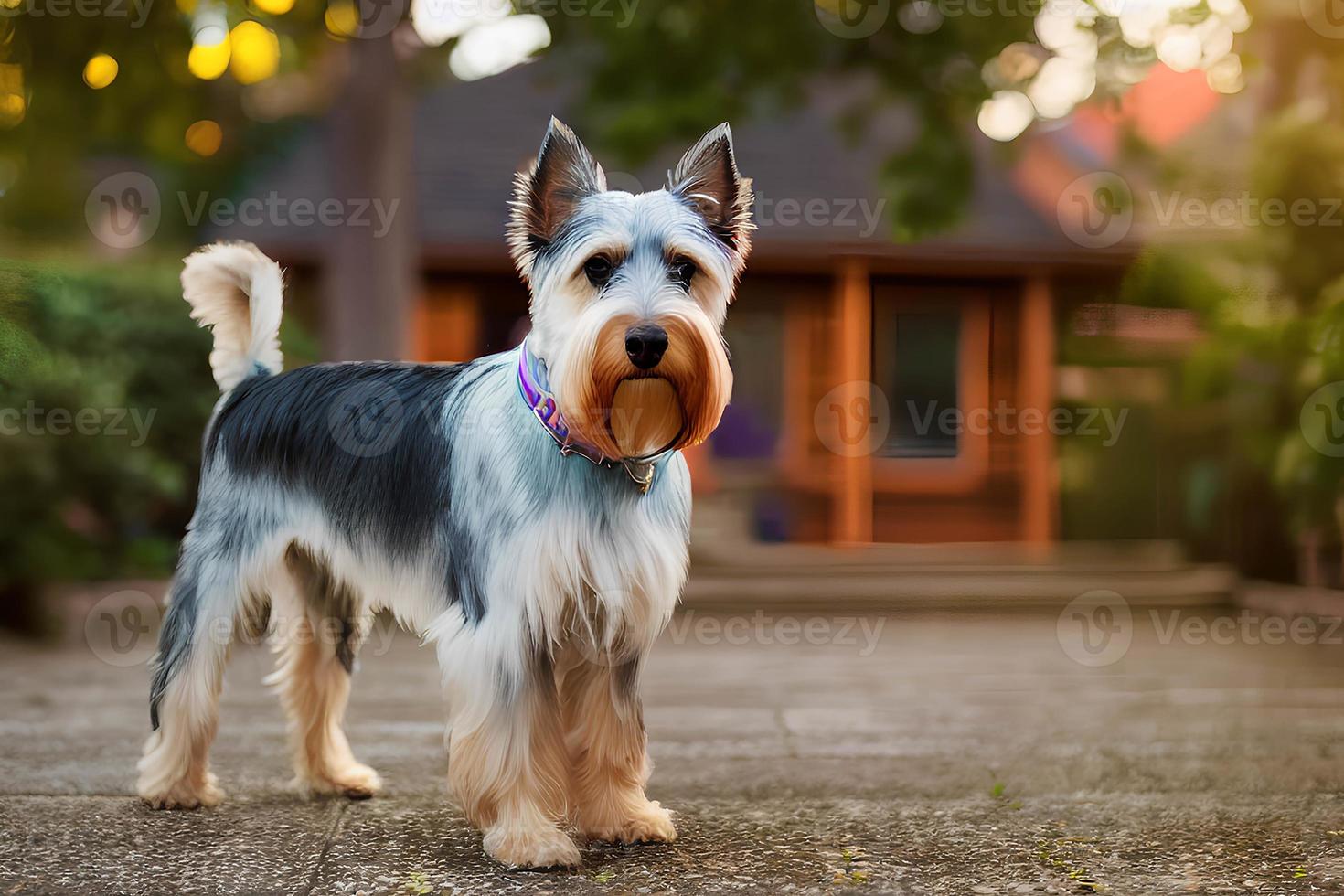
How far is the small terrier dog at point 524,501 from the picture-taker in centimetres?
356

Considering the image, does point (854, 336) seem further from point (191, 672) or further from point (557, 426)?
point (557, 426)

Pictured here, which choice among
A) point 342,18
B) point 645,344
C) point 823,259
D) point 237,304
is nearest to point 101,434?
point 342,18

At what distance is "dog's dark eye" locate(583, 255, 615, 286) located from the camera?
11.7ft

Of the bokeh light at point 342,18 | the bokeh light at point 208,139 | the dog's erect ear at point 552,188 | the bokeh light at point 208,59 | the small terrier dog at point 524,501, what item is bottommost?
the small terrier dog at point 524,501

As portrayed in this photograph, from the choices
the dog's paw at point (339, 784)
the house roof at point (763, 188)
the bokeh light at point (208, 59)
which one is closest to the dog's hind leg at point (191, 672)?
the dog's paw at point (339, 784)

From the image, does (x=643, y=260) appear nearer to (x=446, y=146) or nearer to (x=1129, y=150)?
(x=1129, y=150)

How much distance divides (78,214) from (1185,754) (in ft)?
51.7

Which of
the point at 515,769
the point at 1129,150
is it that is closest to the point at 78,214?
the point at 1129,150

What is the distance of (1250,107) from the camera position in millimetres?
12758

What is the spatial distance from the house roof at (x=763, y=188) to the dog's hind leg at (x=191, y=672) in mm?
9287

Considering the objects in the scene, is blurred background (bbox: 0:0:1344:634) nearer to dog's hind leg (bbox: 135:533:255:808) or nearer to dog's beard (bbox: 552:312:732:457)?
dog's hind leg (bbox: 135:533:255:808)

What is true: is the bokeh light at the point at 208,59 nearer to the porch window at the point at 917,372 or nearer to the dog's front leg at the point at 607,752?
the dog's front leg at the point at 607,752

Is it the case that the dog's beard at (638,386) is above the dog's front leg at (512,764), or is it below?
above

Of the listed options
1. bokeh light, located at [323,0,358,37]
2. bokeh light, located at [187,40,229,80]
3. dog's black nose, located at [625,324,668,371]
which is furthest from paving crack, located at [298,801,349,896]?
bokeh light, located at [323,0,358,37]
